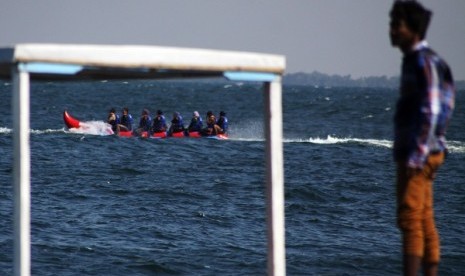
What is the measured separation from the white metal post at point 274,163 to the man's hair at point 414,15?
715 mm

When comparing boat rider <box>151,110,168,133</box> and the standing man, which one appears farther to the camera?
boat rider <box>151,110,168,133</box>

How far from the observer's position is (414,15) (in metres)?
5.05

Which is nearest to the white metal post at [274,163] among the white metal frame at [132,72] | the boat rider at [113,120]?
Answer: the white metal frame at [132,72]

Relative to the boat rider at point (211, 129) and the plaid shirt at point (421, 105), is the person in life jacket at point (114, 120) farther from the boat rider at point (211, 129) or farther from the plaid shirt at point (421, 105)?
the plaid shirt at point (421, 105)

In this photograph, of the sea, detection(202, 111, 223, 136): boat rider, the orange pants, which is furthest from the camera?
detection(202, 111, 223, 136): boat rider

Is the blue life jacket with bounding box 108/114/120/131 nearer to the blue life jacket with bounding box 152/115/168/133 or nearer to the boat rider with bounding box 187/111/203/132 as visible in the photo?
the blue life jacket with bounding box 152/115/168/133

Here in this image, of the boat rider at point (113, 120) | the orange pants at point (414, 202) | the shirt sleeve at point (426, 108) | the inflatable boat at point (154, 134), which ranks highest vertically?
the boat rider at point (113, 120)

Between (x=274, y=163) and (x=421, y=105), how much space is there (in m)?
0.75

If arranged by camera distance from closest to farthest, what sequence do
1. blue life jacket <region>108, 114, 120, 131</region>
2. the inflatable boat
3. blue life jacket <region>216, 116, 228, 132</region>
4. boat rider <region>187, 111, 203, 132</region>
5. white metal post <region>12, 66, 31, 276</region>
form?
white metal post <region>12, 66, 31, 276</region> → boat rider <region>187, 111, 203, 132</region> → blue life jacket <region>216, 116, 228, 132</region> → the inflatable boat → blue life jacket <region>108, 114, 120, 131</region>

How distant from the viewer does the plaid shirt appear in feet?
15.9

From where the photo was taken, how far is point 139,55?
4.50 m

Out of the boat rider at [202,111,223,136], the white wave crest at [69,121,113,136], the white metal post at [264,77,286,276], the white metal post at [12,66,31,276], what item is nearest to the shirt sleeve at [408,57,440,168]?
the white metal post at [264,77,286,276]

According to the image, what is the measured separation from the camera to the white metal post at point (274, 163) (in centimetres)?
489

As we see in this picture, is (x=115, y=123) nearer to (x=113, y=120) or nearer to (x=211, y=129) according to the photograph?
(x=113, y=120)
